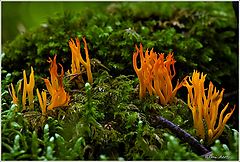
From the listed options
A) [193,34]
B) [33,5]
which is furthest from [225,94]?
[33,5]

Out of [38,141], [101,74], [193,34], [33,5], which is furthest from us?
[33,5]

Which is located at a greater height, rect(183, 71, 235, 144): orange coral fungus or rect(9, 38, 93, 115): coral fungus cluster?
rect(9, 38, 93, 115): coral fungus cluster

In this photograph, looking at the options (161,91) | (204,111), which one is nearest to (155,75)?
(161,91)

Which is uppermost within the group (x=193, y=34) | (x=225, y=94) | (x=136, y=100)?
(x=193, y=34)

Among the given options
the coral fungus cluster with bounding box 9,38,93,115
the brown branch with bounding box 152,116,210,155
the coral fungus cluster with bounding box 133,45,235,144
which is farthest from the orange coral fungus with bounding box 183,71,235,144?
the coral fungus cluster with bounding box 9,38,93,115

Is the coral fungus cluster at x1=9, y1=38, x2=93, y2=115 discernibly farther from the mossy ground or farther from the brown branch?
the brown branch

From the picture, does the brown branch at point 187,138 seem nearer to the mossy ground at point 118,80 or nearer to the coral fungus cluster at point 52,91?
the mossy ground at point 118,80

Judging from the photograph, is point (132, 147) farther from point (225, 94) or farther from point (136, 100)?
point (225, 94)
